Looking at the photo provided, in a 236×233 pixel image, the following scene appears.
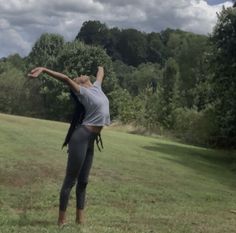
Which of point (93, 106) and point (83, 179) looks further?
point (83, 179)

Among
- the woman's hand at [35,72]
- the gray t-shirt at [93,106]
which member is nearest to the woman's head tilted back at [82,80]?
the gray t-shirt at [93,106]

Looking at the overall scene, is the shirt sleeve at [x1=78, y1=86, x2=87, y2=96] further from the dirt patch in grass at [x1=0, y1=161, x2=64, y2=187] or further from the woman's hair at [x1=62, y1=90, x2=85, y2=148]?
the dirt patch in grass at [x1=0, y1=161, x2=64, y2=187]

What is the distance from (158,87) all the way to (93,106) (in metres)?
64.1

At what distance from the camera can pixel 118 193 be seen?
1351 centimetres

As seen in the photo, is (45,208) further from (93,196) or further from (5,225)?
(5,225)

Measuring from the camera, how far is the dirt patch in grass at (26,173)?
1365 centimetres

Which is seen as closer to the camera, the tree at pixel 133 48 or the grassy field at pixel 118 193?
the grassy field at pixel 118 193

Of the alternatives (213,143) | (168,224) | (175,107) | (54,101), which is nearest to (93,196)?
(168,224)

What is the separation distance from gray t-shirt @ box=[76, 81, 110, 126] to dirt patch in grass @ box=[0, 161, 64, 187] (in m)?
5.78

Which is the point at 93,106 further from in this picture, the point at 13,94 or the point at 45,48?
the point at 45,48

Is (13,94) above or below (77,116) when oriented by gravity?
above

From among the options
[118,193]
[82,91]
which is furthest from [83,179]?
[118,193]

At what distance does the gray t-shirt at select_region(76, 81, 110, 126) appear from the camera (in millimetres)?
7914

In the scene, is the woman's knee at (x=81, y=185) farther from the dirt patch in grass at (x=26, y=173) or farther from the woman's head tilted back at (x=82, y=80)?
the dirt patch in grass at (x=26, y=173)
